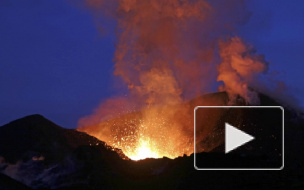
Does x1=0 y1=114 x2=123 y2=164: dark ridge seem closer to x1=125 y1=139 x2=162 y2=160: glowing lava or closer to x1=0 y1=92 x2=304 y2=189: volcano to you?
x1=0 y1=92 x2=304 y2=189: volcano

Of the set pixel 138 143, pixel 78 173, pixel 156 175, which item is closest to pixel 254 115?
pixel 138 143

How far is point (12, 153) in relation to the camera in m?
70.1

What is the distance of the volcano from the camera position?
59.8m
